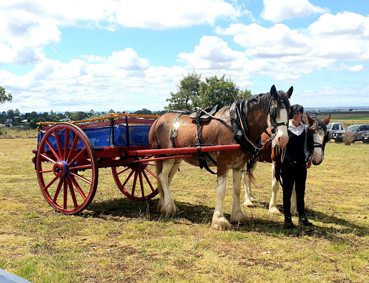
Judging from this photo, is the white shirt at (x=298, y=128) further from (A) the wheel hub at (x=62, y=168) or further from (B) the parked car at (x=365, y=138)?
(B) the parked car at (x=365, y=138)

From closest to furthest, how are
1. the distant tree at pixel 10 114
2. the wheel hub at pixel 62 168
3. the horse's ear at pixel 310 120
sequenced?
1. the horse's ear at pixel 310 120
2. the wheel hub at pixel 62 168
3. the distant tree at pixel 10 114

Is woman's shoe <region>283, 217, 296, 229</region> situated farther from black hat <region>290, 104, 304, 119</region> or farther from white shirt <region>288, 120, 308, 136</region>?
black hat <region>290, 104, 304, 119</region>

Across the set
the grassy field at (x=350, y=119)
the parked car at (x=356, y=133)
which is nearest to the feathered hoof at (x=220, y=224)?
the parked car at (x=356, y=133)

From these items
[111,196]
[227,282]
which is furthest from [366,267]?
[111,196]

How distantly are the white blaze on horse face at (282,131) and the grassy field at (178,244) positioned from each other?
4.86ft

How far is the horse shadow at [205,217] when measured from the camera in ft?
18.1

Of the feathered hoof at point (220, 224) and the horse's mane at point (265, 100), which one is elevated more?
the horse's mane at point (265, 100)

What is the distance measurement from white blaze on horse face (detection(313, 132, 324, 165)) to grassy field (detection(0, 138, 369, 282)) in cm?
117

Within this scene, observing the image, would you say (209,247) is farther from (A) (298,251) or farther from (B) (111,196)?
A: (B) (111,196)

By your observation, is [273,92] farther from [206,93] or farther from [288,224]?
[206,93]

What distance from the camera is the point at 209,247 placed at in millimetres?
4750

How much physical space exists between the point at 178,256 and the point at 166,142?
2620 millimetres

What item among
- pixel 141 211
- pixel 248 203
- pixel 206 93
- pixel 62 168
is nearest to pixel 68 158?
pixel 62 168

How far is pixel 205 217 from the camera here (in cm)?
642
